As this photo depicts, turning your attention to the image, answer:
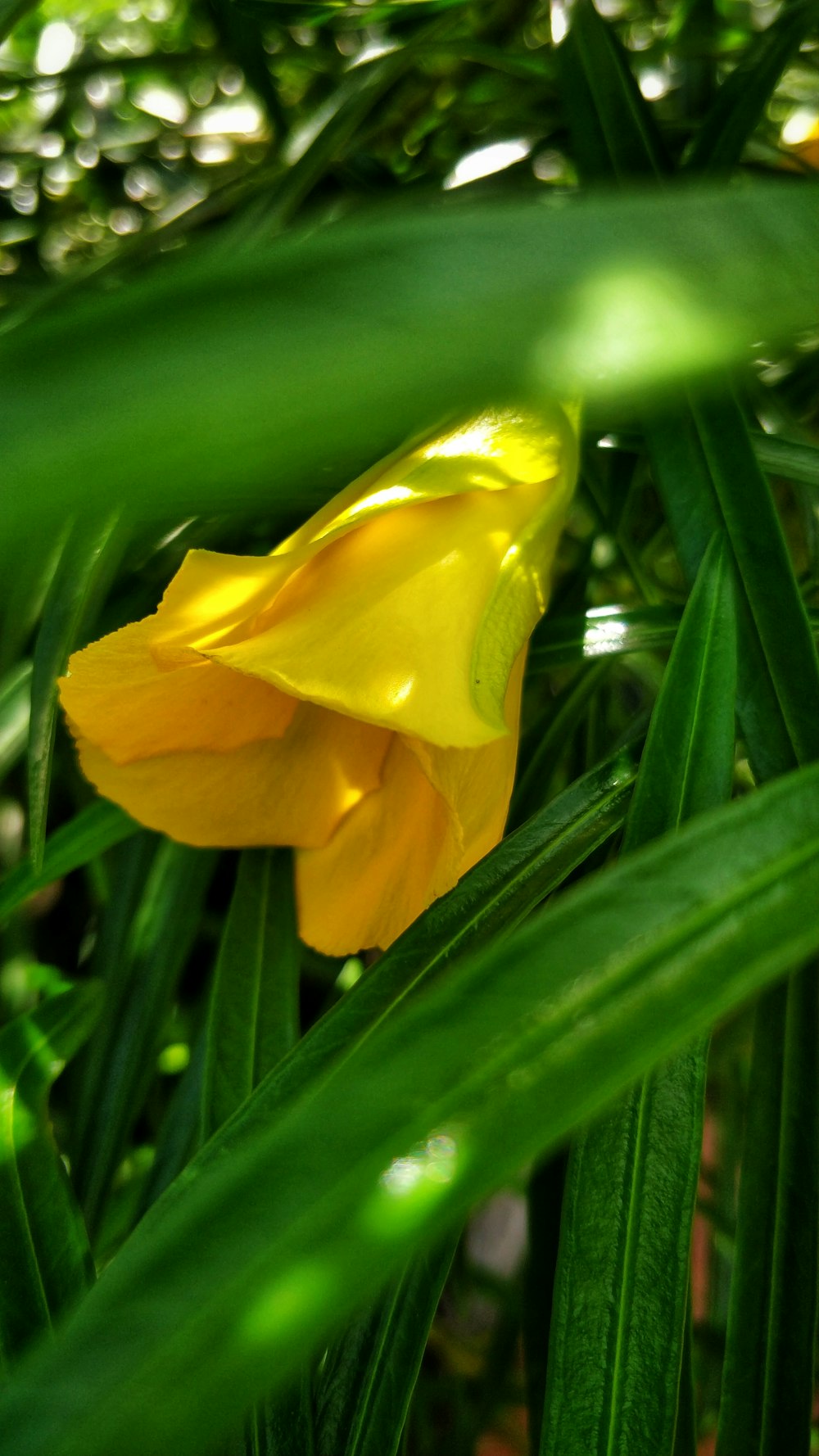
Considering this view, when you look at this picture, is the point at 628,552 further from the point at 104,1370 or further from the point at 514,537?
the point at 104,1370

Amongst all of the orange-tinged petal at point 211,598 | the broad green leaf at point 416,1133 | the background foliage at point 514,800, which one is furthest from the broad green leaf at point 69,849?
the broad green leaf at point 416,1133

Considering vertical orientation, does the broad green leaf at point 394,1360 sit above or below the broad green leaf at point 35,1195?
below

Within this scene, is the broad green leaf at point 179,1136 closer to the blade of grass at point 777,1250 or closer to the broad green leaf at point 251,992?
the broad green leaf at point 251,992

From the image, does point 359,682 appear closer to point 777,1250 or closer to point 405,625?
point 405,625

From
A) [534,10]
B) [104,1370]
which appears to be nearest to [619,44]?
[534,10]

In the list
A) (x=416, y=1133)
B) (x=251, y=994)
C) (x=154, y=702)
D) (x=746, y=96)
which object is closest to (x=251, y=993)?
(x=251, y=994)

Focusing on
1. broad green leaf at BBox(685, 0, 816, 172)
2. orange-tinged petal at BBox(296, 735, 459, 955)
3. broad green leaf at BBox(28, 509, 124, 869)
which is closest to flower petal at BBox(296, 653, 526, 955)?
orange-tinged petal at BBox(296, 735, 459, 955)
